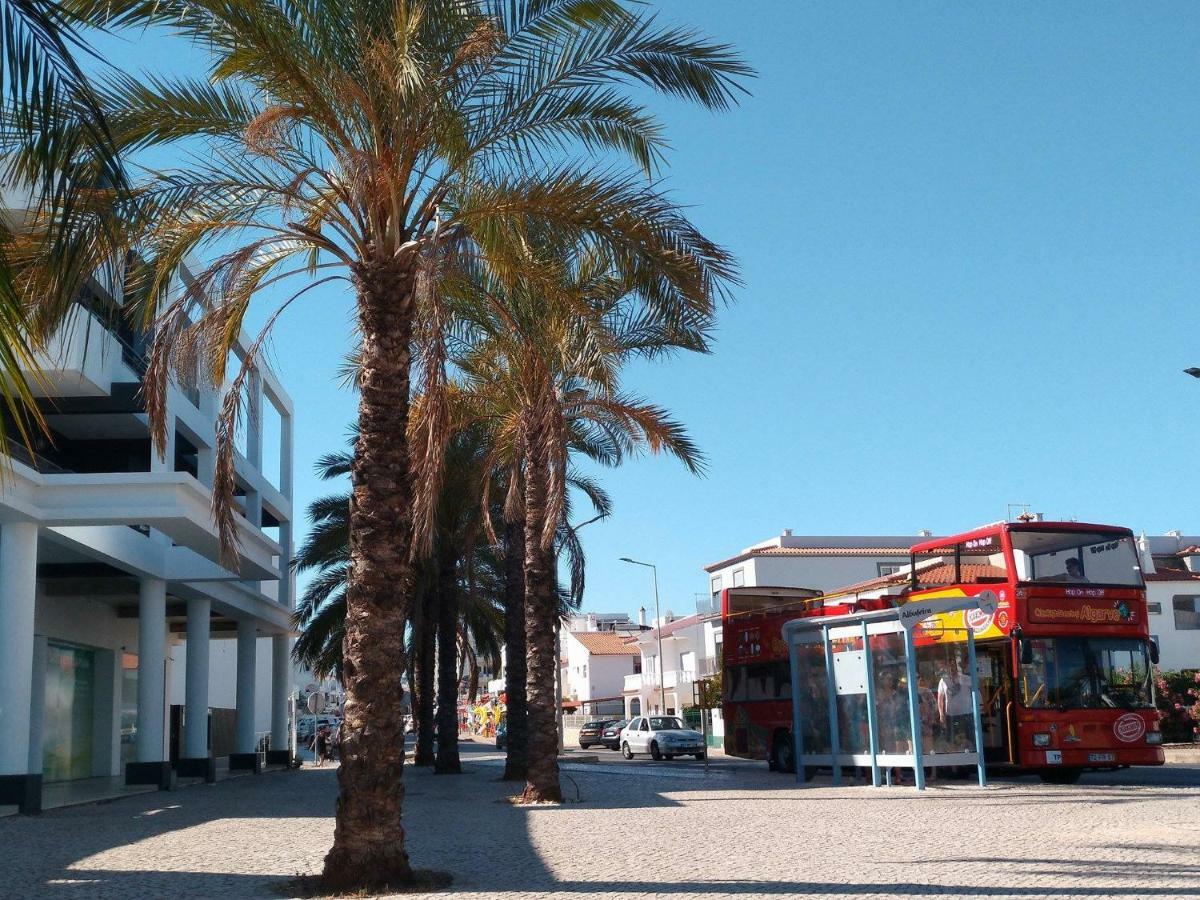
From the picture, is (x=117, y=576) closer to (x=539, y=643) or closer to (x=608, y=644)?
(x=539, y=643)

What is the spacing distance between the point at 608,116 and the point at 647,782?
55.6 feet

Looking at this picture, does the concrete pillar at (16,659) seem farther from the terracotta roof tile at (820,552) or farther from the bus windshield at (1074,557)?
the terracotta roof tile at (820,552)

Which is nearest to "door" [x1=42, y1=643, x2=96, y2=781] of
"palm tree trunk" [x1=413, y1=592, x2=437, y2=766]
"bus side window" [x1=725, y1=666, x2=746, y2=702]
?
"palm tree trunk" [x1=413, y1=592, x2=437, y2=766]

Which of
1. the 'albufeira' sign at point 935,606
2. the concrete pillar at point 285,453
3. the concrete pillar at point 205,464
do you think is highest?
the concrete pillar at point 285,453

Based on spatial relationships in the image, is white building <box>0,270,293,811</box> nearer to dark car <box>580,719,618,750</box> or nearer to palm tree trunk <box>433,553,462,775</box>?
palm tree trunk <box>433,553,462,775</box>

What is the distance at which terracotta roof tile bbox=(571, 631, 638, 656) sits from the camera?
364 ft

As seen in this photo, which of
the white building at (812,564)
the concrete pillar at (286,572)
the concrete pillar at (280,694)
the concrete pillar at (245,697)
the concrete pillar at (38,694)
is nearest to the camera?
the concrete pillar at (38,694)

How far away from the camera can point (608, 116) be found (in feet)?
41.9

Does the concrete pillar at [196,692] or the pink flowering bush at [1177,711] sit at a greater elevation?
the concrete pillar at [196,692]

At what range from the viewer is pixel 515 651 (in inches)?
1003

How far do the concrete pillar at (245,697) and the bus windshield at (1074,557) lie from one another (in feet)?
83.0

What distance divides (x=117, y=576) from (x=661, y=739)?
24069 mm

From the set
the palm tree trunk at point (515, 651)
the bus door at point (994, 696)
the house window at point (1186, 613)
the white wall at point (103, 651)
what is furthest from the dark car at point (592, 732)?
the bus door at point (994, 696)

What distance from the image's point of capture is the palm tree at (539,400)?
59.0 ft
